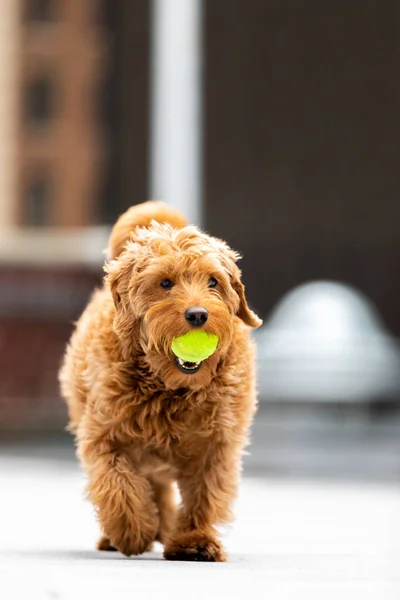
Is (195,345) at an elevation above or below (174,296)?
below

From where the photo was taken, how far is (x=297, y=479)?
12719 mm

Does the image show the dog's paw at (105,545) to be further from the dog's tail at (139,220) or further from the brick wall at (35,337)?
the brick wall at (35,337)

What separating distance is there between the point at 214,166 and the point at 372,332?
399cm

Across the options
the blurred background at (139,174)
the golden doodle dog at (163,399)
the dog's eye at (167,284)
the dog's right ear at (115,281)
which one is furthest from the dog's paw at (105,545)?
the blurred background at (139,174)

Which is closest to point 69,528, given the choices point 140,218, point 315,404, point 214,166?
point 140,218

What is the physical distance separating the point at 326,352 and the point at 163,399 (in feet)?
50.0

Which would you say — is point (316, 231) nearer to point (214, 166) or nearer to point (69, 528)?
point (214, 166)

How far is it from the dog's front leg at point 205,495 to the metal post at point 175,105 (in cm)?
1477

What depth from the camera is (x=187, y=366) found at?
19.3 feet

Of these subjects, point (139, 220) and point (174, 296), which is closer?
point (174, 296)

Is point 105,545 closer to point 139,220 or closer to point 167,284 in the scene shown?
point 139,220

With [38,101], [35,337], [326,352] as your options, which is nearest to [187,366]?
[35,337]

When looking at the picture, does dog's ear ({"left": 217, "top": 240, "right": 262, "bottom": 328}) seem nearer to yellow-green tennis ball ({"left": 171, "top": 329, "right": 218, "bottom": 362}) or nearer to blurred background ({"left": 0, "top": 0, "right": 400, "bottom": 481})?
yellow-green tennis ball ({"left": 171, "top": 329, "right": 218, "bottom": 362})

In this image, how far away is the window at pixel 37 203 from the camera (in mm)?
20484
